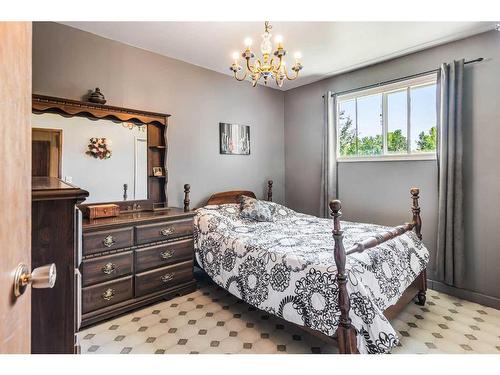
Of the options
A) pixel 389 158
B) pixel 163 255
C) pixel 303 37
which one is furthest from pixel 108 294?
pixel 389 158

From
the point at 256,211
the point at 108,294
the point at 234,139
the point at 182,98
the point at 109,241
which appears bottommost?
the point at 108,294

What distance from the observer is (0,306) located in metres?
0.56

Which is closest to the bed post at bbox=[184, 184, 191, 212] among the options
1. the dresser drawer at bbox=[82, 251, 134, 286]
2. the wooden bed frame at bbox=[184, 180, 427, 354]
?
the dresser drawer at bbox=[82, 251, 134, 286]

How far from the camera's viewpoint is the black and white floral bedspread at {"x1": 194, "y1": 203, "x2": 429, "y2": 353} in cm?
168

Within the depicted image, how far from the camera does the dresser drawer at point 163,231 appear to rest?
8.35ft

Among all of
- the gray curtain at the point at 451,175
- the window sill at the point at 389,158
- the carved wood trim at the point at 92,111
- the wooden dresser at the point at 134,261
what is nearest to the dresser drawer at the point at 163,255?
the wooden dresser at the point at 134,261

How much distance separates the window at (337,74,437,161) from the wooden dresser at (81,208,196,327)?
2.47 m

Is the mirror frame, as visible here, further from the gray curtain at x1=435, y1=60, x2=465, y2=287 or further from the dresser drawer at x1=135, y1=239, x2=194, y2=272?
the gray curtain at x1=435, y1=60, x2=465, y2=287

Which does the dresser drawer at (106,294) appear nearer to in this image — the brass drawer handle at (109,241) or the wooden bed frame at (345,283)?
the brass drawer handle at (109,241)

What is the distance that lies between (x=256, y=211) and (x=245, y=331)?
144 centimetres

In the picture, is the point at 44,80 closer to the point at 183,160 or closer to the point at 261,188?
the point at 183,160

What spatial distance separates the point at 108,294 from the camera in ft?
7.73

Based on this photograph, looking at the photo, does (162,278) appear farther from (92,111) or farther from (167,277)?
(92,111)
